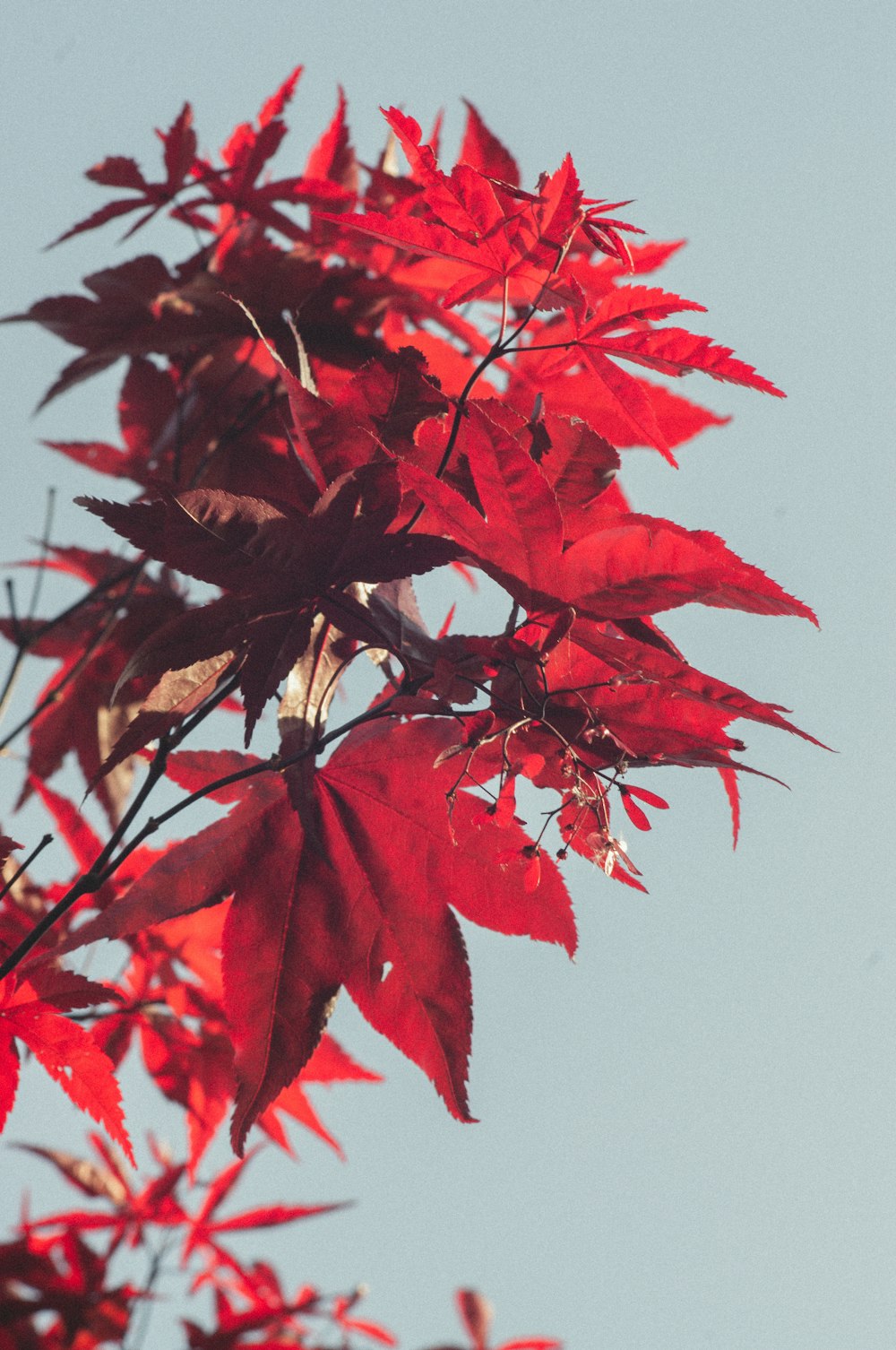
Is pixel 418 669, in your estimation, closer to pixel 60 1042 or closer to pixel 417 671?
pixel 417 671

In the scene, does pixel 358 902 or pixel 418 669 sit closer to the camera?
pixel 418 669

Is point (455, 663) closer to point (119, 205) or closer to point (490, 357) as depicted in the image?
point (490, 357)

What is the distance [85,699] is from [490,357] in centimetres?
88

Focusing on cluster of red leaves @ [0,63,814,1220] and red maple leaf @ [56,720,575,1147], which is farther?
red maple leaf @ [56,720,575,1147]

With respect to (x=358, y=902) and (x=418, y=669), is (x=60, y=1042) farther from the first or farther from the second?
(x=418, y=669)

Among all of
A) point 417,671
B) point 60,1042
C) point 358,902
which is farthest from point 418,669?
point 60,1042

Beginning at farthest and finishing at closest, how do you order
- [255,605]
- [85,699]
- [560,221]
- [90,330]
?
[85,699] → [90,330] → [560,221] → [255,605]

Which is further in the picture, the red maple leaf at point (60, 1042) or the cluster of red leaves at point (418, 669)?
the red maple leaf at point (60, 1042)

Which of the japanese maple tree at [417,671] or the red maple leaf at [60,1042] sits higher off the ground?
the japanese maple tree at [417,671]

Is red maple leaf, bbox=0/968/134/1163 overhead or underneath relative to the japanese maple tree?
underneath

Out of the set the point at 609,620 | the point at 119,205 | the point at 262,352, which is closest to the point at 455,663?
the point at 609,620

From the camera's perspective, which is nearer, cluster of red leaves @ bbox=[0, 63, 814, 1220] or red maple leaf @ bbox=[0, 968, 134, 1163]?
cluster of red leaves @ bbox=[0, 63, 814, 1220]

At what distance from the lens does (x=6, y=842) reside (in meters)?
0.72

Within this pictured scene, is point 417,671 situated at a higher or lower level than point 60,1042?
higher
